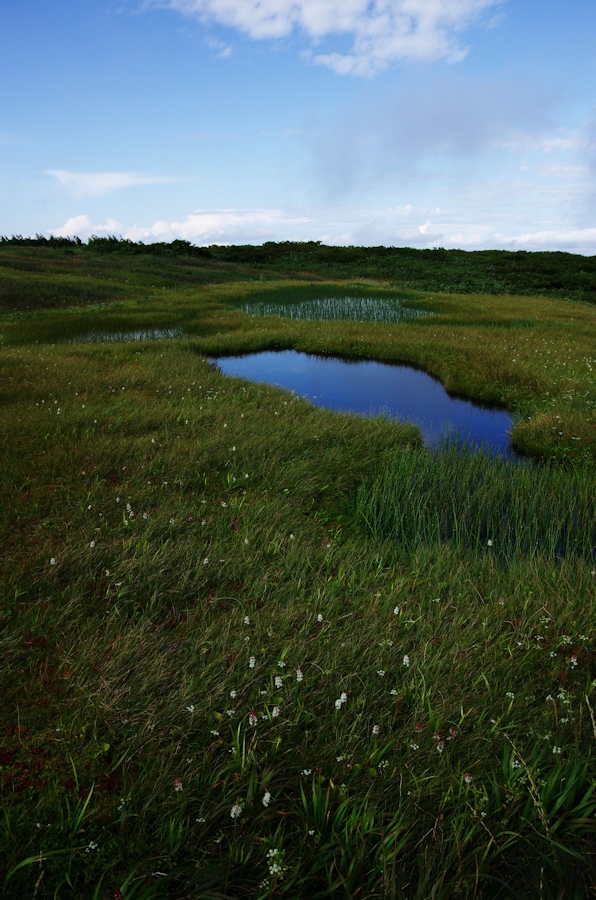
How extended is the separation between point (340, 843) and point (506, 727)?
1.15 metres

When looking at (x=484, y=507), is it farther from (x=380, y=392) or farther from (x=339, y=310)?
(x=339, y=310)

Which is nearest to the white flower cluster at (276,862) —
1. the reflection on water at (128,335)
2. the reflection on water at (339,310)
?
the reflection on water at (128,335)

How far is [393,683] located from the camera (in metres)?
3.51

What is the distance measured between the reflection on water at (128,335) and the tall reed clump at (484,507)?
1499 cm

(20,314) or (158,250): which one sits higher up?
(158,250)

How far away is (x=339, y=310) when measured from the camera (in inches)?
1062

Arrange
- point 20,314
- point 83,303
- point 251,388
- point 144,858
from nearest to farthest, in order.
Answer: point 144,858, point 251,388, point 20,314, point 83,303

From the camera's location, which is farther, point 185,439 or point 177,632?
point 185,439

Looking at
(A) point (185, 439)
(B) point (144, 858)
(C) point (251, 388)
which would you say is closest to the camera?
(B) point (144, 858)

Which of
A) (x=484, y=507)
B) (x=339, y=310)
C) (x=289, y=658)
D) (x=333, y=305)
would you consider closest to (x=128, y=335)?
Result: (x=339, y=310)

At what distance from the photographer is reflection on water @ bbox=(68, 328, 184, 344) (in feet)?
65.5

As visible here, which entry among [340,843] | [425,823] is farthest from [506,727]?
[340,843]

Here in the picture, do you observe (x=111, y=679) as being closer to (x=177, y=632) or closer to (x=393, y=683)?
(x=177, y=632)

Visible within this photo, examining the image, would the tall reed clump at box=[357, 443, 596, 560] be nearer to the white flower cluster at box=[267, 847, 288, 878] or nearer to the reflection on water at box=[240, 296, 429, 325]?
the white flower cluster at box=[267, 847, 288, 878]
